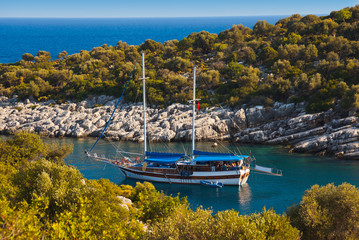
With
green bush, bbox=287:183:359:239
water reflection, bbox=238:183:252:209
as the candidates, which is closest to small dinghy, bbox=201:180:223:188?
water reflection, bbox=238:183:252:209

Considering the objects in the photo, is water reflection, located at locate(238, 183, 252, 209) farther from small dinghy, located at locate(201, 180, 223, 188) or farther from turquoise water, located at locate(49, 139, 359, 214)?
small dinghy, located at locate(201, 180, 223, 188)

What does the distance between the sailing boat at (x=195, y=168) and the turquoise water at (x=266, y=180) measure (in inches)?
45.5

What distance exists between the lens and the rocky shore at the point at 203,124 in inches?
2212

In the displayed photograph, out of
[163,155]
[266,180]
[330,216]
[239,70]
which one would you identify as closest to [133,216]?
[330,216]

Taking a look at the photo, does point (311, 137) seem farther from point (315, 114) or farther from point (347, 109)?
point (347, 109)

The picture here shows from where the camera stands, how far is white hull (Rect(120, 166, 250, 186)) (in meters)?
45.6

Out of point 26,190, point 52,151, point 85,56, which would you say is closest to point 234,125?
point 52,151

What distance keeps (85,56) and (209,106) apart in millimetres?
63728

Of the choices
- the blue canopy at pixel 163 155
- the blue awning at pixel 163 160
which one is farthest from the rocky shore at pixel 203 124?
the blue awning at pixel 163 160

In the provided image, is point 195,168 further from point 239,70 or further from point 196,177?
point 239,70

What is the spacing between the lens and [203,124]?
67.3 metres

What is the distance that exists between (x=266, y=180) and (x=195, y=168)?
10801 millimetres

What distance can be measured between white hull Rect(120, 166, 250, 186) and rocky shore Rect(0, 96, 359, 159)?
1366 centimetres

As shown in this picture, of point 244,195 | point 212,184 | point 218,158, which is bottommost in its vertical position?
point 212,184
